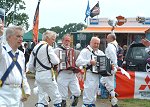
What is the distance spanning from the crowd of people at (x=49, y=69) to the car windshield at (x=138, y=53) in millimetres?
3903

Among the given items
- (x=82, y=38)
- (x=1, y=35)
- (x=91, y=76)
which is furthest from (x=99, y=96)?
(x=82, y=38)

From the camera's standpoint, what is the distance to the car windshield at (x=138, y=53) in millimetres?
15742

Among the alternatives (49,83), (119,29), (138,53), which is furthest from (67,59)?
(119,29)

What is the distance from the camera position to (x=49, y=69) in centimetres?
972

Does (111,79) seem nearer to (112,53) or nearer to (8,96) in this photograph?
(112,53)

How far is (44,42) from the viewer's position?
32.5ft

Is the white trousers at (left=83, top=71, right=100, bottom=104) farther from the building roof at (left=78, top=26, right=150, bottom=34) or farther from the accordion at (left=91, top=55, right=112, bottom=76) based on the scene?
the building roof at (left=78, top=26, right=150, bottom=34)

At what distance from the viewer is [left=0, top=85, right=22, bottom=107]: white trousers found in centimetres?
600

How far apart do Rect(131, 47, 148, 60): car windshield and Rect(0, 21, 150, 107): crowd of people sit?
390cm

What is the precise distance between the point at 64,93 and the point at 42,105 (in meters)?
0.73

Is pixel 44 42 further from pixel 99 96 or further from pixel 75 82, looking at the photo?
pixel 99 96

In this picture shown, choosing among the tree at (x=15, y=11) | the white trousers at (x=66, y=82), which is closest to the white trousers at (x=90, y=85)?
the white trousers at (x=66, y=82)

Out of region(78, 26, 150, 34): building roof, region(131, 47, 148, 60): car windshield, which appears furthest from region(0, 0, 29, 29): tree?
region(131, 47, 148, 60): car windshield

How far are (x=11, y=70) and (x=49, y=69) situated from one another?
3676 millimetres
